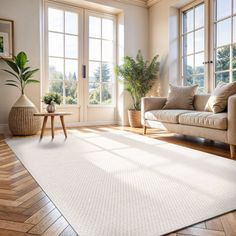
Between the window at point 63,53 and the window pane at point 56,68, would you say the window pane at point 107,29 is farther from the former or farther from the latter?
the window pane at point 56,68

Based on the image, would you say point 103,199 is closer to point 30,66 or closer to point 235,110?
point 235,110

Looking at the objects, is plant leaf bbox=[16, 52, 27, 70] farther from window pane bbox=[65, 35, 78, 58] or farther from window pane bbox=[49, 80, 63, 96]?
window pane bbox=[65, 35, 78, 58]

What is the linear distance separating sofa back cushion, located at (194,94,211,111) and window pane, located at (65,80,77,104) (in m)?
2.46

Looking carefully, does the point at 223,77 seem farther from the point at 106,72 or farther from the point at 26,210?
the point at 26,210

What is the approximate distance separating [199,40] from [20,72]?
3.20 meters

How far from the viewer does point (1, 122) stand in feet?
13.0

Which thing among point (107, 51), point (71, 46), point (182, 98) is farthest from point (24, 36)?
point (182, 98)

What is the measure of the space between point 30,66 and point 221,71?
325 cm

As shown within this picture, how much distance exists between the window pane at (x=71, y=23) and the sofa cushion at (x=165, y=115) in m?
2.46

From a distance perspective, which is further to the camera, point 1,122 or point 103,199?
point 1,122

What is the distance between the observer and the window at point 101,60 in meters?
5.03

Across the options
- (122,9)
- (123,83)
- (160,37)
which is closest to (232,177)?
(123,83)

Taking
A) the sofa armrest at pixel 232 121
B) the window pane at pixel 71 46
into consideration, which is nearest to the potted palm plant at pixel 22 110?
the window pane at pixel 71 46

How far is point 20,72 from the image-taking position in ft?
12.9
